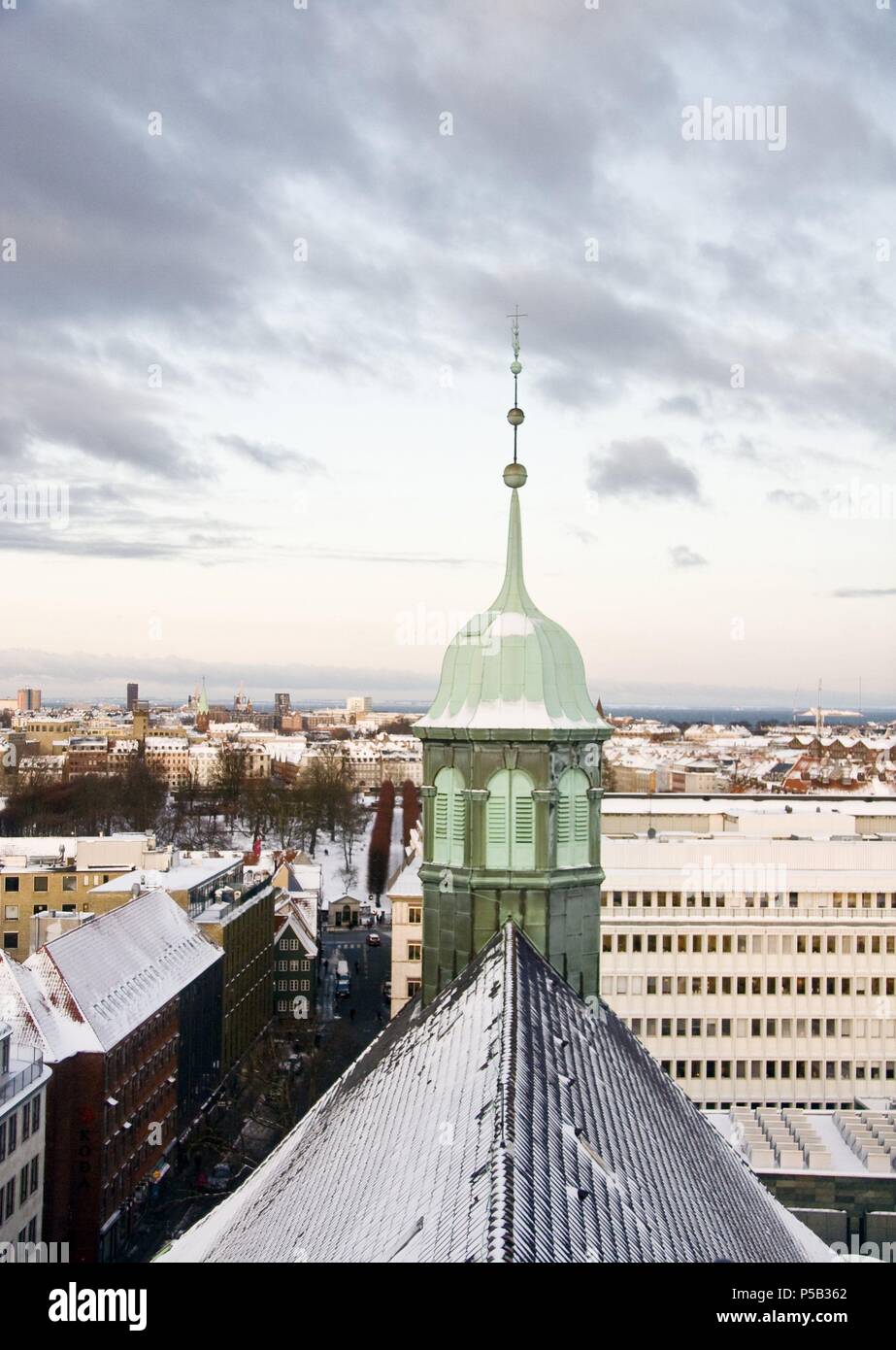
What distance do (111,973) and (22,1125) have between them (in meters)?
12.2

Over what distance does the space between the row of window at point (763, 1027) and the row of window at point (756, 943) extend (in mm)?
3284

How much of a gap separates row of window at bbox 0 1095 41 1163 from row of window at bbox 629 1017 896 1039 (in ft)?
97.1

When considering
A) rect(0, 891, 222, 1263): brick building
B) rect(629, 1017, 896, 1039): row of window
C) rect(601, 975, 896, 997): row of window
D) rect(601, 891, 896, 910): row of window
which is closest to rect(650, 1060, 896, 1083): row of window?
rect(629, 1017, 896, 1039): row of window

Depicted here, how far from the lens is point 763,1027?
6656cm

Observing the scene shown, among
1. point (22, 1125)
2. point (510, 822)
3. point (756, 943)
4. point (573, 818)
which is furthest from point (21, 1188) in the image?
point (756, 943)

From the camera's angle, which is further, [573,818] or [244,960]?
[244,960]

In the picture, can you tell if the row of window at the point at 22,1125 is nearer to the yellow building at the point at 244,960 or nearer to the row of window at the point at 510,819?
the yellow building at the point at 244,960

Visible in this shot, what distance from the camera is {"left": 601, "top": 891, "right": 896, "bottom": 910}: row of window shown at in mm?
67250

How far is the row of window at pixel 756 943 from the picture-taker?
6650 cm

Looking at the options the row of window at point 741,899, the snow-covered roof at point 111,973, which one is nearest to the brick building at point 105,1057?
the snow-covered roof at point 111,973

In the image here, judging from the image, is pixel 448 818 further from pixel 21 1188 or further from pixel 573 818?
pixel 21 1188

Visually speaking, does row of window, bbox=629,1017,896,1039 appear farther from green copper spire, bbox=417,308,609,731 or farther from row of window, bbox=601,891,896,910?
green copper spire, bbox=417,308,609,731

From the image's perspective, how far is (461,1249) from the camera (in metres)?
12.2
